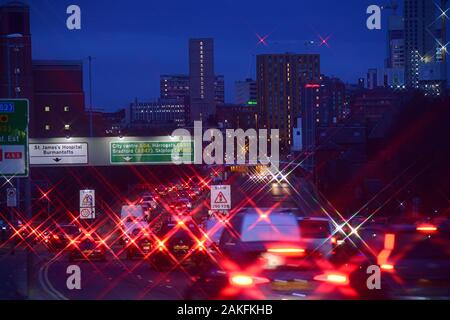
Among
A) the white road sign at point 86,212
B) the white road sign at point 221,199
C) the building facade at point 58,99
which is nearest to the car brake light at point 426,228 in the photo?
the white road sign at point 221,199

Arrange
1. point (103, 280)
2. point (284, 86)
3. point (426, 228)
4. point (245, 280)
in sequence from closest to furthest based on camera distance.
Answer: point (245, 280)
point (426, 228)
point (103, 280)
point (284, 86)

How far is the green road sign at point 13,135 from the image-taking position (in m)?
16.5

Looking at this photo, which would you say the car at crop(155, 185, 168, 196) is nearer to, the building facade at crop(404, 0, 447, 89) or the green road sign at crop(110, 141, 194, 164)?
the building facade at crop(404, 0, 447, 89)

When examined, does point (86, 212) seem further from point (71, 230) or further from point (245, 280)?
point (245, 280)

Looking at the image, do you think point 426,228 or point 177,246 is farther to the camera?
point 177,246

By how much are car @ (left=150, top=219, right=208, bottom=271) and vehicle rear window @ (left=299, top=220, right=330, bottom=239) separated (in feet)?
13.9

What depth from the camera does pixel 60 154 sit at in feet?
113

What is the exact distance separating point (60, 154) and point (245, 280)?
24.9 metres

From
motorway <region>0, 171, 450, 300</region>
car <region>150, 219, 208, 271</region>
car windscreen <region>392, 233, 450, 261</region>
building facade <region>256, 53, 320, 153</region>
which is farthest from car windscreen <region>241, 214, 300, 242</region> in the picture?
building facade <region>256, 53, 320, 153</region>

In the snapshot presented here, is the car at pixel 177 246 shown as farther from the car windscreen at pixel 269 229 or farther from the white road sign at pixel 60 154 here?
the car windscreen at pixel 269 229

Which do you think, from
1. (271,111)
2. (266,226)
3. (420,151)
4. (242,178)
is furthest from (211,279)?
(271,111)

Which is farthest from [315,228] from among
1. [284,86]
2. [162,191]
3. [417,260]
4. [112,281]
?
[284,86]

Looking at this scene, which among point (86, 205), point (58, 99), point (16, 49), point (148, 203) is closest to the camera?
point (86, 205)

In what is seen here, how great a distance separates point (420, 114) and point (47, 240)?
20.9m
